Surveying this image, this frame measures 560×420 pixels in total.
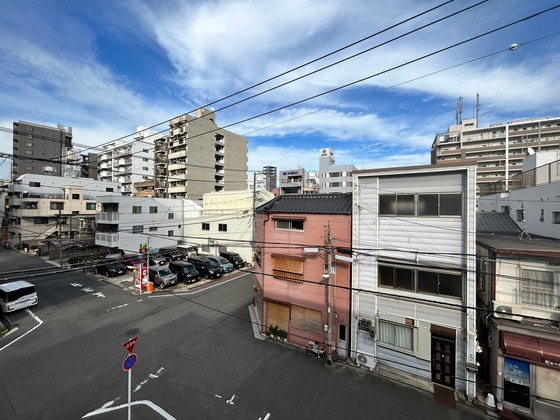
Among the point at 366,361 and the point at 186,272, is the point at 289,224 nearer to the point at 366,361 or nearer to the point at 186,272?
the point at 366,361

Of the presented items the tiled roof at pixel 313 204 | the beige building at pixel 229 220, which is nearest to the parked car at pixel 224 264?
the beige building at pixel 229 220

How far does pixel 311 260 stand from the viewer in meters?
12.9

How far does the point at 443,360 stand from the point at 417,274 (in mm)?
3708

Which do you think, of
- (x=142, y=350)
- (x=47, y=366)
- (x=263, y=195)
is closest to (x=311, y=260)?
(x=142, y=350)

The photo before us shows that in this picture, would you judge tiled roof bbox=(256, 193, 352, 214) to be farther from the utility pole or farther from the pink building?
the utility pole

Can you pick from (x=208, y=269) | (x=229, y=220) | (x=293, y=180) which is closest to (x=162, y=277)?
(x=208, y=269)

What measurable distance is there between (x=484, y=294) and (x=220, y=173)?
4801cm

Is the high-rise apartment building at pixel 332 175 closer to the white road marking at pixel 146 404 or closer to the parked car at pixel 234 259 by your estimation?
the parked car at pixel 234 259

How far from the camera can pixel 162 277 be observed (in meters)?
22.7

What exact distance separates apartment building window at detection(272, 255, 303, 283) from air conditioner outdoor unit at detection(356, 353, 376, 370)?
4.54 metres

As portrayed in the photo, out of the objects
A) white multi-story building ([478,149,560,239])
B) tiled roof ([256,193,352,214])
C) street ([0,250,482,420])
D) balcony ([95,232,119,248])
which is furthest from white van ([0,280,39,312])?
white multi-story building ([478,149,560,239])

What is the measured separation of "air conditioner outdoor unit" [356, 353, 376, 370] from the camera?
441 inches

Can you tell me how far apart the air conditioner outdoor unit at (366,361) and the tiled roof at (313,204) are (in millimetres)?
6971

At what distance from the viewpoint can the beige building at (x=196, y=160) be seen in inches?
1840
